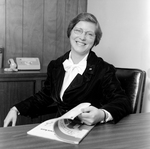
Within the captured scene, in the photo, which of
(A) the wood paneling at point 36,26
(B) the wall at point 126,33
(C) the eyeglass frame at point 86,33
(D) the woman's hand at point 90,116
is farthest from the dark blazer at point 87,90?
(A) the wood paneling at point 36,26

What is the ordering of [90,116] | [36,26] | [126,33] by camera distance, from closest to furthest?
1. [90,116]
2. [126,33]
3. [36,26]

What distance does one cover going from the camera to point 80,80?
1.57m

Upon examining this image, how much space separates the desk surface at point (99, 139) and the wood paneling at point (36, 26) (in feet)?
6.31

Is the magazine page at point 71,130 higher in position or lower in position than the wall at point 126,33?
lower

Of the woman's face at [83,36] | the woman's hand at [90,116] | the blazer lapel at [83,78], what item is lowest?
the woman's hand at [90,116]

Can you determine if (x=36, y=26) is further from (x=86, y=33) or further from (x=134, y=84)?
(x=134, y=84)

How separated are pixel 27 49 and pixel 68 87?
1451 millimetres

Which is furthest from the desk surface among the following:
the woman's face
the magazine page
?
the woman's face

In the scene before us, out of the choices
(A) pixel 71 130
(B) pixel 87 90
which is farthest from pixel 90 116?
(B) pixel 87 90

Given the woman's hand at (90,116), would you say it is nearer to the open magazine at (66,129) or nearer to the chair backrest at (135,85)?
the open magazine at (66,129)

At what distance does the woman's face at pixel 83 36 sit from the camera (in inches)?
63.5

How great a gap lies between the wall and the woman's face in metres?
0.64

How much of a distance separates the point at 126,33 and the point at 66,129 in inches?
59.6

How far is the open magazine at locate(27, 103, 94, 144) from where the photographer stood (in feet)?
3.09
